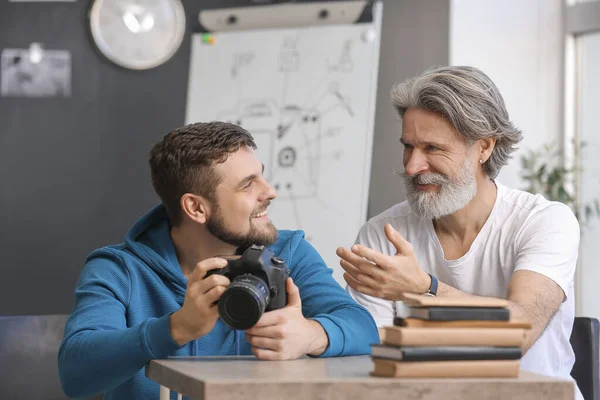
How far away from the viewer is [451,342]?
4.36 feet

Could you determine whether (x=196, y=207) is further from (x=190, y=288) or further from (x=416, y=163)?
(x=416, y=163)

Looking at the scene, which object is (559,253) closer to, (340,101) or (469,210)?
(469,210)

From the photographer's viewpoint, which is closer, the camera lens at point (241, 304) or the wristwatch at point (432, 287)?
the camera lens at point (241, 304)

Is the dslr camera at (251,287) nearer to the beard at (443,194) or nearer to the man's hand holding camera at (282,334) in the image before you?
the man's hand holding camera at (282,334)

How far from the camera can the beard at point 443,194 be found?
93.0 inches

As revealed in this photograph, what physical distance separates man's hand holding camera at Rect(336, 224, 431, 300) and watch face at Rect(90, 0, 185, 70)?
2946 mm

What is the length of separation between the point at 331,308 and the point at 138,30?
316 cm

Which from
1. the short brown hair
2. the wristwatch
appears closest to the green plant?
the wristwatch

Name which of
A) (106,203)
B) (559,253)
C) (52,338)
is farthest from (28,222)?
(559,253)

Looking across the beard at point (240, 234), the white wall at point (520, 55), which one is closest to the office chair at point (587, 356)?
the beard at point (240, 234)

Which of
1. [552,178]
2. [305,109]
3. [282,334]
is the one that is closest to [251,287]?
[282,334]

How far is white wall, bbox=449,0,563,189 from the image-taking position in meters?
4.61

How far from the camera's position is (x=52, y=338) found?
227 cm

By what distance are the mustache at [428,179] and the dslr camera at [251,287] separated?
86 cm
